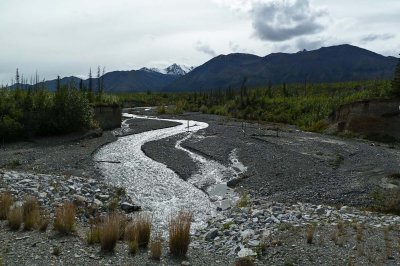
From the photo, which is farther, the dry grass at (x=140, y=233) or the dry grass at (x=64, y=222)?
the dry grass at (x=64, y=222)

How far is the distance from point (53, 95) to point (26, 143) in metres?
9.22

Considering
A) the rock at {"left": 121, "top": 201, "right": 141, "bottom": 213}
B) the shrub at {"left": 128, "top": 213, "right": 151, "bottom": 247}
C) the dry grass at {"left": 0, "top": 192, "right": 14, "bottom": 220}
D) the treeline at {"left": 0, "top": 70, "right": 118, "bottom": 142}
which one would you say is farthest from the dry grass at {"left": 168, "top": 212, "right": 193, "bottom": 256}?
the treeline at {"left": 0, "top": 70, "right": 118, "bottom": 142}

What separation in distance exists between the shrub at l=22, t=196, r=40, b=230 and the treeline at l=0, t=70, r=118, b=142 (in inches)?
974

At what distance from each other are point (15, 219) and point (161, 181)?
44.0ft

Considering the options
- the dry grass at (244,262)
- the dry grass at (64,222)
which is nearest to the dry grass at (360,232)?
the dry grass at (244,262)

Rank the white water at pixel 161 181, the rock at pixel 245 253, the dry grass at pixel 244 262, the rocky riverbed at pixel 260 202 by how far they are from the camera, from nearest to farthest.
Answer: the dry grass at pixel 244 262 → the rocky riverbed at pixel 260 202 → the rock at pixel 245 253 → the white water at pixel 161 181

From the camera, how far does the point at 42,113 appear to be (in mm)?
41500

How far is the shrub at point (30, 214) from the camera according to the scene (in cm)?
1388

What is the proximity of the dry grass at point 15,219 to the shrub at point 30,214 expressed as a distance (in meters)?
0.21

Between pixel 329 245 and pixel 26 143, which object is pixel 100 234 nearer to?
pixel 329 245

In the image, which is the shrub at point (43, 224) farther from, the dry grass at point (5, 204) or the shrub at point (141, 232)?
the shrub at point (141, 232)

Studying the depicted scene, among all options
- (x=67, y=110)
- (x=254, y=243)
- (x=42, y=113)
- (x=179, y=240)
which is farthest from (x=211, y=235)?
(x=67, y=110)

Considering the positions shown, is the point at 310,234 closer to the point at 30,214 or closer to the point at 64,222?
the point at 64,222

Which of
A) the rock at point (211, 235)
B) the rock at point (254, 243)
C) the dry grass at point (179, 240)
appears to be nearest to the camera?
the dry grass at point (179, 240)
